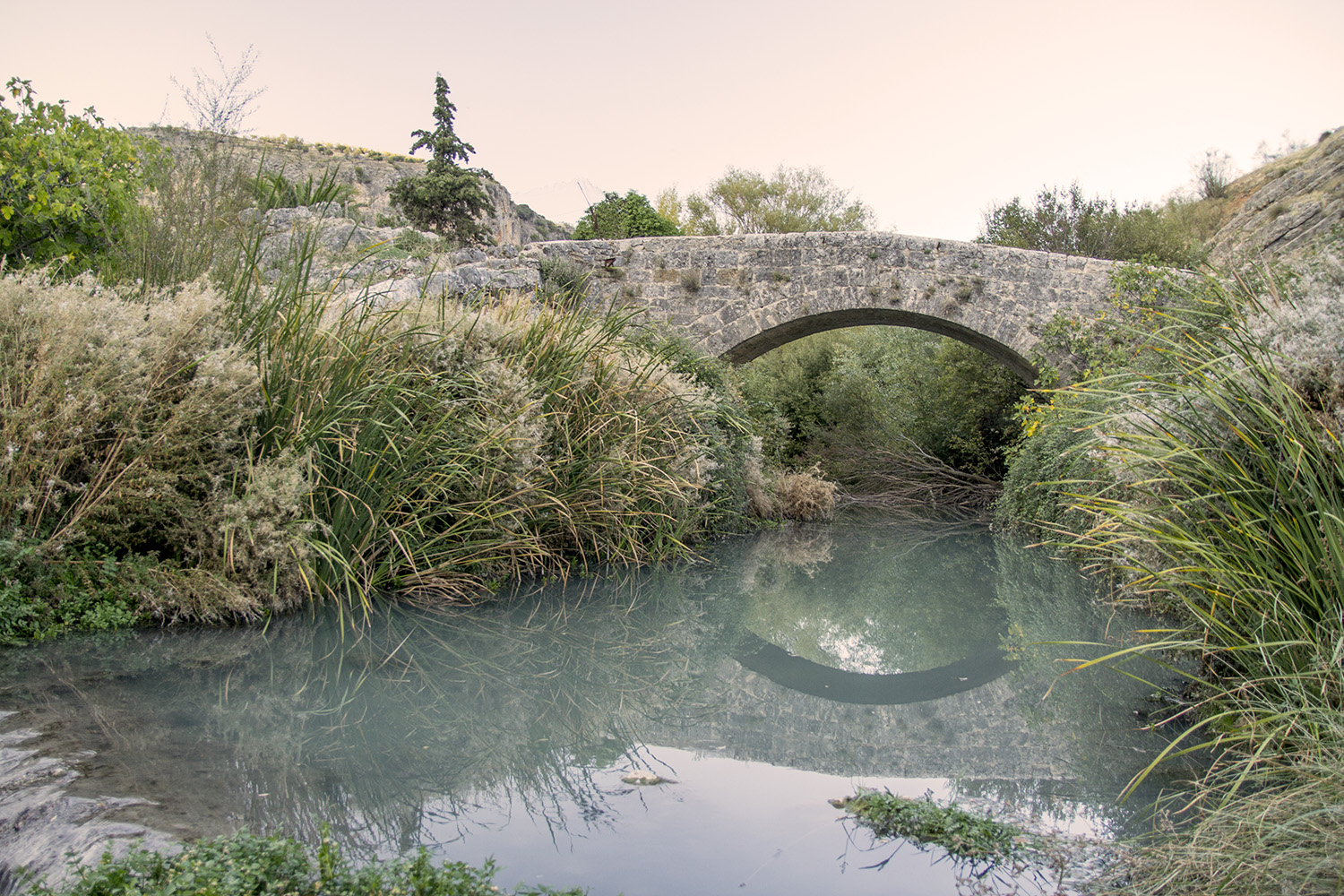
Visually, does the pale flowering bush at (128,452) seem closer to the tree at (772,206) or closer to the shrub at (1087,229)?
the shrub at (1087,229)

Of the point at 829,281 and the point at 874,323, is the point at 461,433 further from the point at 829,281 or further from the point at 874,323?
the point at 874,323

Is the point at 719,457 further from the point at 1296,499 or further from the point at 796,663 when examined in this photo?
the point at 1296,499

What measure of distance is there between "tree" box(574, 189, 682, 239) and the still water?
1175 centimetres

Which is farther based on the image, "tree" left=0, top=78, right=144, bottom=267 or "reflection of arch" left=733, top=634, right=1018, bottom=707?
"tree" left=0, top=78, right=144, bottom=267

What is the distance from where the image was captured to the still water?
7.01 feet

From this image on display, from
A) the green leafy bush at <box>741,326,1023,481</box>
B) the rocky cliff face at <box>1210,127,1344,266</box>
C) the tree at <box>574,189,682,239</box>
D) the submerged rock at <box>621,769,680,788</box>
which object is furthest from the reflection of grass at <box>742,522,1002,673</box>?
the tree at <box>574,189,682,239</box>

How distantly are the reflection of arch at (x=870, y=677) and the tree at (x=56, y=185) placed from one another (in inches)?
185

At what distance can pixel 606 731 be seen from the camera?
3.04m

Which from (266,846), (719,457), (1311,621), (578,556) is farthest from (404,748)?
(719,457)

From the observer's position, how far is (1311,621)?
94.0 inches

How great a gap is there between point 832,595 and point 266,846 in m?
4.49

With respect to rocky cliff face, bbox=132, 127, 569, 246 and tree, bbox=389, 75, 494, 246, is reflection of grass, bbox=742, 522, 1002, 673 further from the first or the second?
rocky cliff face, bbox=132, 127, 569, 246

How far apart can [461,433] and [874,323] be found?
26.3ft

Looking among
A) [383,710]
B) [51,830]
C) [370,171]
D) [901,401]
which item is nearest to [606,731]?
[383,710]
